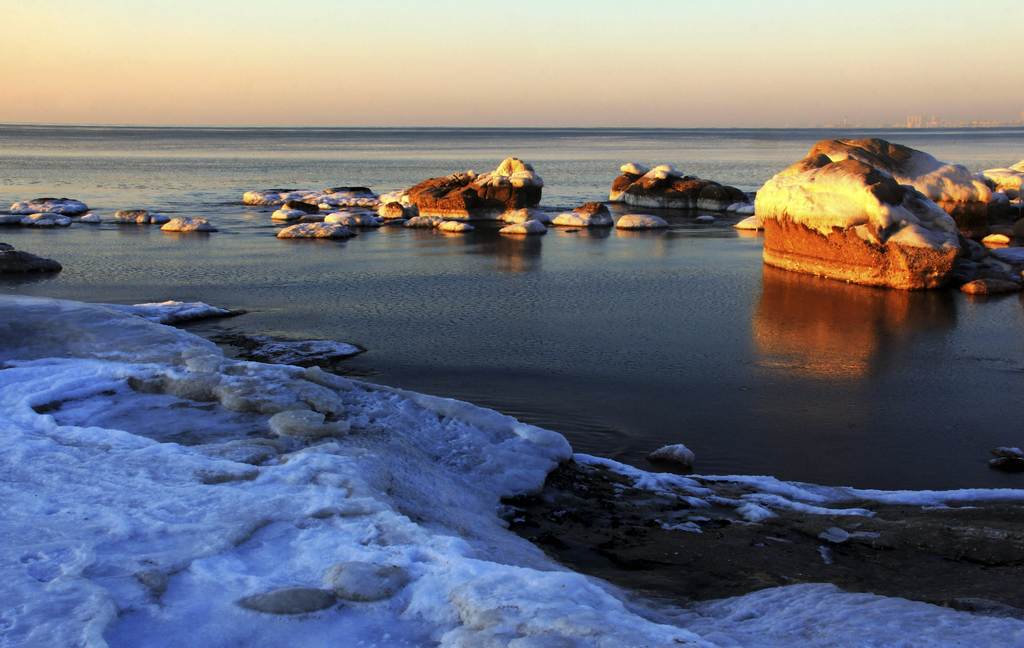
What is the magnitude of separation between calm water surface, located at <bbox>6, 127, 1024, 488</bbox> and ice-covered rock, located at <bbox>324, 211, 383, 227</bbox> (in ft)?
4.46

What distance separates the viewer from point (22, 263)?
2652 cm

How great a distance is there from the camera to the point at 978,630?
Answer: 568 cm

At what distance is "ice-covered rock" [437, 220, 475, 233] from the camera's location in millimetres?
39906

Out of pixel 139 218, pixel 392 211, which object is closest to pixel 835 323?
pixel 392 211

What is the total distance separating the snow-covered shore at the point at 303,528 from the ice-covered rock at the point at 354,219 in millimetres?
28915

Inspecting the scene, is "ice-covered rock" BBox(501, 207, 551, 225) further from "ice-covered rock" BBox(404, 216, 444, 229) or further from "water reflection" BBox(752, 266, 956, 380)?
"water reflection" BBox(752, 266, 956, 380)

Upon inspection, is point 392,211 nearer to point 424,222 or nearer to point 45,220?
point 424,222

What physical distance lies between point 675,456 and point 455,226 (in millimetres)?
29483

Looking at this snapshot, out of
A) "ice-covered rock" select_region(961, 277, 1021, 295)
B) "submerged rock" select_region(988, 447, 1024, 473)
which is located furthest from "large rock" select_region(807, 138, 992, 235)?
"submerged rock" select_region(988, 447, 1024, 473)

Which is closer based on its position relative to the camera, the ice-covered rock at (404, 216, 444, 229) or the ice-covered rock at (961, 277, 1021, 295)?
the ice-covered rock at (961, 277, 1021, 295)

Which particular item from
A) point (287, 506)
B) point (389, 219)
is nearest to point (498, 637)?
point (287, 506)

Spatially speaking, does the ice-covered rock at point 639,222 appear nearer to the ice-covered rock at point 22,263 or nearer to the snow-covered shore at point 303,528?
the ice-covered rock at point 22,263

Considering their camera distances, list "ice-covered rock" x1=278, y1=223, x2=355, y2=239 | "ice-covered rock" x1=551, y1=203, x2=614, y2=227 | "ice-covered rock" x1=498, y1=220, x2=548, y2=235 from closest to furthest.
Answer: "ice-covered rock" x1=278, y1=223, x2=355, y2=239 → "ice-covered rock" x1=498, y1=220, x2=548, y2=235 → "ice-covered rock" x1=551, y1=203, x2=614, y2=227

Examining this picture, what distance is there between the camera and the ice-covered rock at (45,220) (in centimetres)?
3894
